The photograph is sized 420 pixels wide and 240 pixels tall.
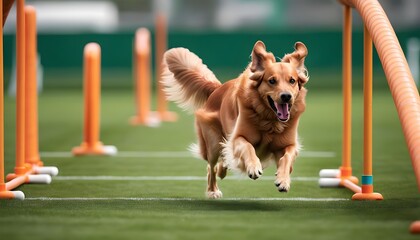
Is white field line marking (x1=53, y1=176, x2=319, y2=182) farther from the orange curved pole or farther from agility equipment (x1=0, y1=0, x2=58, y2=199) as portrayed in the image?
the orange curved pole

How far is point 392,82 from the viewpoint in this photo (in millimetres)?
5348

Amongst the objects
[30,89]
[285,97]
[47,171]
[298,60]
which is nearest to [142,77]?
[30,89]

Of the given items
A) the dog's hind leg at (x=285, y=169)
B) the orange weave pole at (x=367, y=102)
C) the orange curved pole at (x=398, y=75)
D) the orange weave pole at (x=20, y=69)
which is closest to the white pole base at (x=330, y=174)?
the orange weave pole at (x=367, y=102)

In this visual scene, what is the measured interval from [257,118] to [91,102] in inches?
147

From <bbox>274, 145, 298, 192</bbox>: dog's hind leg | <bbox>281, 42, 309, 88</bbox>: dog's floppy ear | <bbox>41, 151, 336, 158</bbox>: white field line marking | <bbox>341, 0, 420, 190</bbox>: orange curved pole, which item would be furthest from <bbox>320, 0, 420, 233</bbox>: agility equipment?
<bbox>41, 151, 336, 158</bbox>: white field line marking

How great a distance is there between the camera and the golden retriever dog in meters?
5.71

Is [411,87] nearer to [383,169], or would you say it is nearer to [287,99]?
[287,99]

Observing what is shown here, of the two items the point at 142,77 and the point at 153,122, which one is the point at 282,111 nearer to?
the point at 142,77

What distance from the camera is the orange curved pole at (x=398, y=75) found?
498 centimetres

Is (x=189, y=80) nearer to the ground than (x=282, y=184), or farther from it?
farther from it

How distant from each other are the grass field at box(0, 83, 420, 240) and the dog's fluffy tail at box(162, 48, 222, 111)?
2.23 ft

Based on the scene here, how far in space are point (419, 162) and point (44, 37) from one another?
1883cm

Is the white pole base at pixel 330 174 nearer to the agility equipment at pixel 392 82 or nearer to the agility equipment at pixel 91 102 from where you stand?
Result: the agility equipment at pixel 392 82

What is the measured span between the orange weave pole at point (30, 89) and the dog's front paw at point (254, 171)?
2.65 m
